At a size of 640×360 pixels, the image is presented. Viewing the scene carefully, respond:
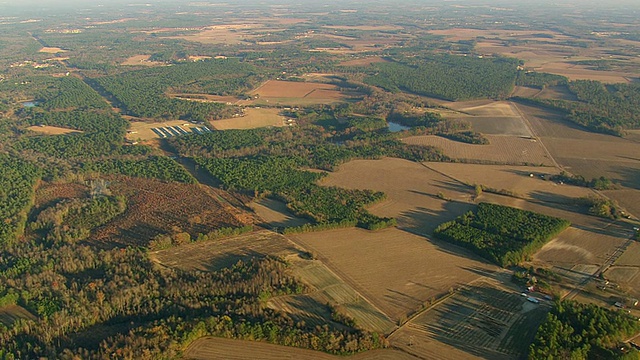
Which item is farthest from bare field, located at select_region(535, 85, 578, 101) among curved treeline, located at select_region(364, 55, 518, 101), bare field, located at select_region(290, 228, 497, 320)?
bare field, located at select_region(290, 228, 497, 320)

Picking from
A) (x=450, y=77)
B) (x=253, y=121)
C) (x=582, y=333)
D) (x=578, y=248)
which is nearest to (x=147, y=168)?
(x=253, y=121)

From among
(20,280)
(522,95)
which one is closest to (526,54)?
(522,95)

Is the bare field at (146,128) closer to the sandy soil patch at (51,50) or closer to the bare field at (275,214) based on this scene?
the bare field at (275,214)

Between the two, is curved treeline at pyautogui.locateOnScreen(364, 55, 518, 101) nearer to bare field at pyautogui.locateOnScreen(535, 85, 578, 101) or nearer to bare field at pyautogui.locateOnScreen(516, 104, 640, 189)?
bare field at pyautogui.locateOnScreen(535, 85, 578, 101)

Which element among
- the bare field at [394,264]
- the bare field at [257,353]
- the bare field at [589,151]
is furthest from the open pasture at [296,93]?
the bare field at [257,353]

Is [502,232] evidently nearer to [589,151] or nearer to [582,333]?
[582,333]

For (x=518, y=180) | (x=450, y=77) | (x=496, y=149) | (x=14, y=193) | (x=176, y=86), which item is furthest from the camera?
(x=450, y=77)

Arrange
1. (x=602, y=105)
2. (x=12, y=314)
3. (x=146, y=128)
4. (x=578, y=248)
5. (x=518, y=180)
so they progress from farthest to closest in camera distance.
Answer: (x=602, y=105) → (x=146, y=128) → (x=518, y=180) → (x=578, y=248) → (x=12, y=314)
